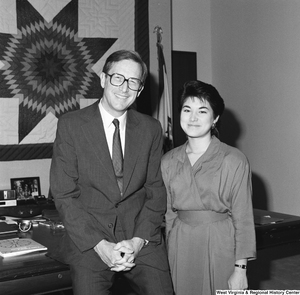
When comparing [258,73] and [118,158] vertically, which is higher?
[258,73]

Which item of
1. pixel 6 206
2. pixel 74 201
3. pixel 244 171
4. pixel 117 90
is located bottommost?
pixel 6 206

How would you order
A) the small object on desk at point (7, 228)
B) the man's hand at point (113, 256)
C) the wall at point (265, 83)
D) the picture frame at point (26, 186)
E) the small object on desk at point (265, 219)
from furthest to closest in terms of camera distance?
the wall at point (265, 83) < the picture frame at point (26, 186) < the small object on desk at point (265, 219) < the small object on desk at point (7, 228) < the man's hand at point (113, 256)

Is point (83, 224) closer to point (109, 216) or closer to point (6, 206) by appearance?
point (109, 216)

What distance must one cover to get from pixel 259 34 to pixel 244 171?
3.07m

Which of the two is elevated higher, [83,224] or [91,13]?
[91,13]

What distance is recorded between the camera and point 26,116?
3.61 metres

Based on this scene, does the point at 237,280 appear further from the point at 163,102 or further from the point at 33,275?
the point at 163,102

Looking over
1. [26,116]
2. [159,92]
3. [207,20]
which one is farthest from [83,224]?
[207,20]

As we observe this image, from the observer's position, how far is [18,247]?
77.3 inches

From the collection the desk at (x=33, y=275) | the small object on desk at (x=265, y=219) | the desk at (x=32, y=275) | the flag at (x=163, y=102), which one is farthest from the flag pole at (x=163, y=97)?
the desk at (x=32, y=275)

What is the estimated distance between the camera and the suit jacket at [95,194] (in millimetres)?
1922

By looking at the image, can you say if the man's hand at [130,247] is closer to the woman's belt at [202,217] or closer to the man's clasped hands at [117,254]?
the man's clasped hands at [117,254]

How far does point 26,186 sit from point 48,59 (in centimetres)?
102

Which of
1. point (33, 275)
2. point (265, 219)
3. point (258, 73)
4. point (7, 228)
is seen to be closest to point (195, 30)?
point (258, 73)
